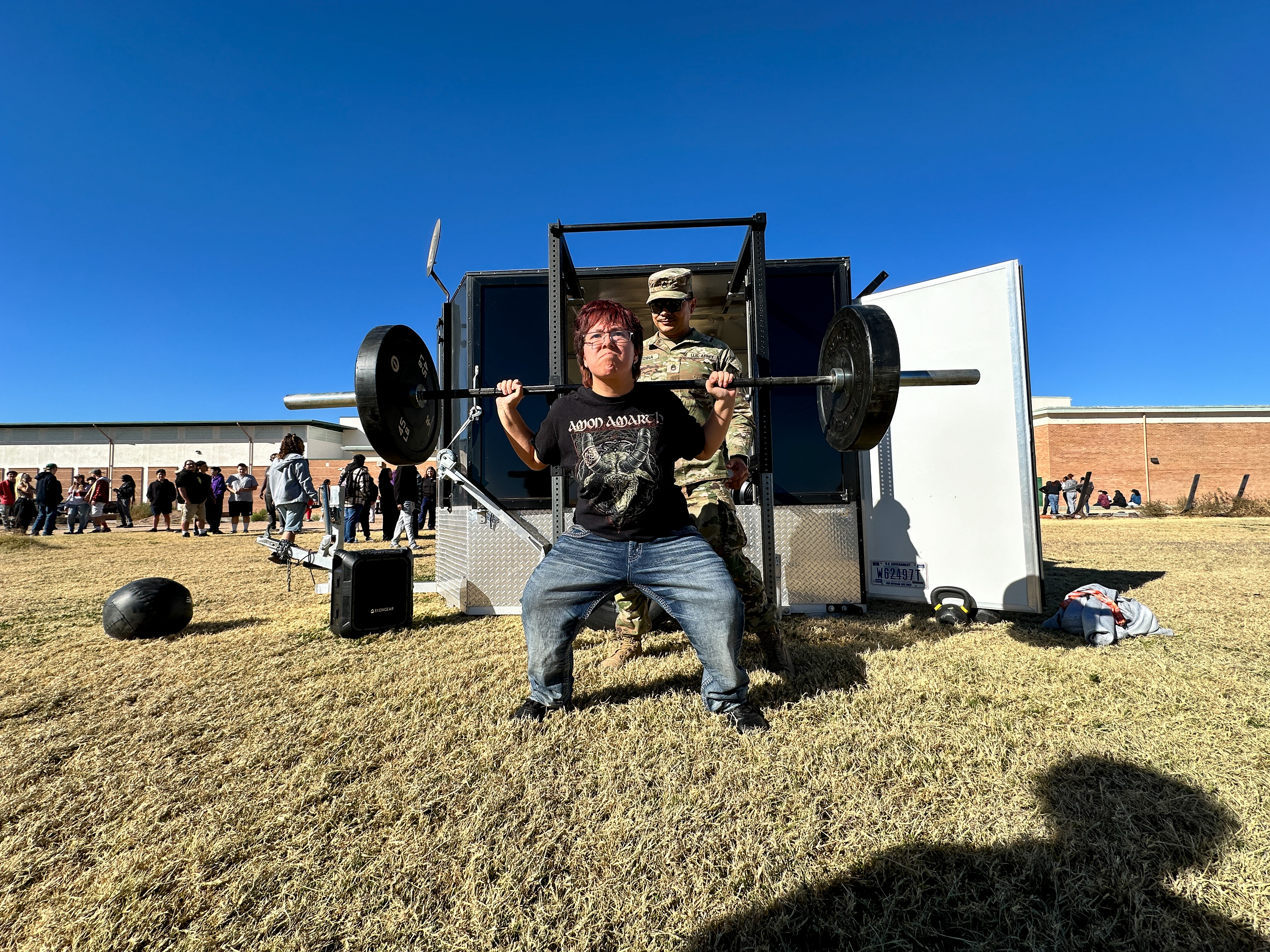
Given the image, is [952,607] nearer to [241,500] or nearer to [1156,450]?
[241,500]

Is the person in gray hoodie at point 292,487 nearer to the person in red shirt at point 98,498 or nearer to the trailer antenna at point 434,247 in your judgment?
the trailer antenna at point 434,247

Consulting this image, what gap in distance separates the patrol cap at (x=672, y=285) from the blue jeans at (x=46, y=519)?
63.1 feet

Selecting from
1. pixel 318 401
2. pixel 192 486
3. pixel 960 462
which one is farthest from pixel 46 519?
pixel 960 462

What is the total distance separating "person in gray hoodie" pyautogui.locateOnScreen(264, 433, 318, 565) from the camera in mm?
7648

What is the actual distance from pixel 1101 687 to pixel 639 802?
2.46 m

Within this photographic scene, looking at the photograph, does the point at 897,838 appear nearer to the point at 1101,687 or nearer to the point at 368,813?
the point at 368,813

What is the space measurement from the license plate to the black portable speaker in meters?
3.89

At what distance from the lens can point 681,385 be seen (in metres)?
2.67

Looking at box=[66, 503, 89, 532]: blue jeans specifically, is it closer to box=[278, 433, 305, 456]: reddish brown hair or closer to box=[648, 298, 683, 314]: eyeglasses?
box=[278, 433, 305, 456]: reddish brown hair

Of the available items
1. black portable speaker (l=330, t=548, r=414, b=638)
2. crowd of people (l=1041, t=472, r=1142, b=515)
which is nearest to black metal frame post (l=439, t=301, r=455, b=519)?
black portable speaker (l=330, t=548, r=414, b=638)

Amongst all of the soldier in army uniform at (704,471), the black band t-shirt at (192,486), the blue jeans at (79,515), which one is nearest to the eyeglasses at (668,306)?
the soldier in army uniform at (704,471)

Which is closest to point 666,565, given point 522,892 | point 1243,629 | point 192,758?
point 522,892

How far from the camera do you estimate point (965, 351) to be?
14.6ft

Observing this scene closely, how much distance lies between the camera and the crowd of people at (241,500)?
777 centimetres
